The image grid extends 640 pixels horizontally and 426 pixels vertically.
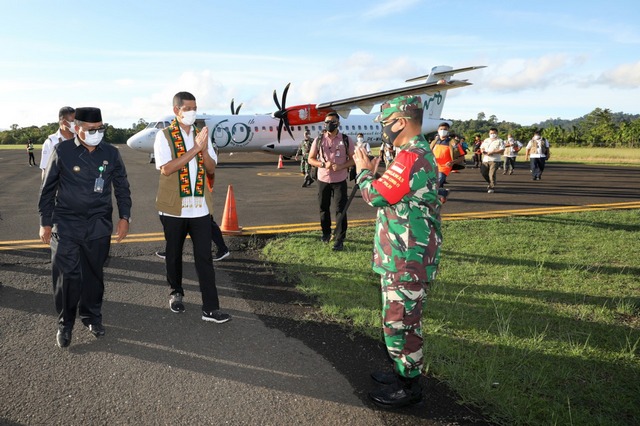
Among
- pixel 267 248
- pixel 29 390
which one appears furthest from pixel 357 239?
pixel 29 390

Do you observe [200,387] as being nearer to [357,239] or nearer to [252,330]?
[252,330]

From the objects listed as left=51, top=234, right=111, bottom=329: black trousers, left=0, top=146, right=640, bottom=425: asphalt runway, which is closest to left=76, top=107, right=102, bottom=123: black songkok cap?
left=51, top=234, right=111, bottom=329: black trousers

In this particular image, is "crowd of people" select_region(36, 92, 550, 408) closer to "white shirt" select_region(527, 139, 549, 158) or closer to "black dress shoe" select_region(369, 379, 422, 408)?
"black dress shoe" select_region(369, 379, 422, 408)

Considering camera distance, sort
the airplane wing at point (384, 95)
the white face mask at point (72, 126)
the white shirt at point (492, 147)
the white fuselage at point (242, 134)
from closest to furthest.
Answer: the white face mask at point (72, 126), the white shirt at point (492, 147), the airplane wing at point (384, 95), the white fuselage at point (242, 134)

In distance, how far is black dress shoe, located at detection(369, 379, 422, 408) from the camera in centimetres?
297

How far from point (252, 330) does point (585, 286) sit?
3992 millimetres

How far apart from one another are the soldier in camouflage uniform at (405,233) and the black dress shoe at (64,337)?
263cm

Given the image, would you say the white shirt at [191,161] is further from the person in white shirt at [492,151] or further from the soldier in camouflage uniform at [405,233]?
the person in white shirt at [492,151]

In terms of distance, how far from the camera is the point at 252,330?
13.8 ft

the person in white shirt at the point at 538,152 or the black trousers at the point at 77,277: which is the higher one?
the person in white shirt at the point at 538,152

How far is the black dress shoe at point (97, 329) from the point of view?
13.2 feet

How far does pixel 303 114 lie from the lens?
24.5 m

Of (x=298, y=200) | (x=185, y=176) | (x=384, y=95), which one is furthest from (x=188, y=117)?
(x=384, y=95)

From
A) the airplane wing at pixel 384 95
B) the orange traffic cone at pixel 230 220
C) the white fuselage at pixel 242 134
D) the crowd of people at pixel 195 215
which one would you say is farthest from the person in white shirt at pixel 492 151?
the white fuselage at pixel 242 134
